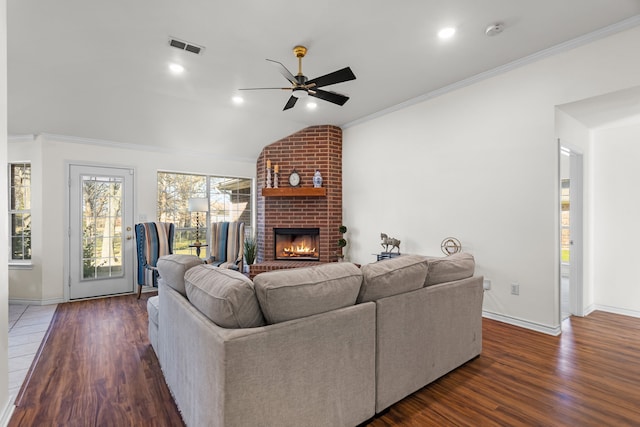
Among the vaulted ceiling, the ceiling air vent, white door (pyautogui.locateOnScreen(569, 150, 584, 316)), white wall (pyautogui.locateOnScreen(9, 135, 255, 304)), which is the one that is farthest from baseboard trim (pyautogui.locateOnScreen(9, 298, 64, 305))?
white door (pyautogui.locateOnScreen(569, 150, 584, 316))

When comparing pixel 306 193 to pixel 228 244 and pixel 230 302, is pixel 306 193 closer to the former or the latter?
pixel 228 244

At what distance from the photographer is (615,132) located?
3.51 metres

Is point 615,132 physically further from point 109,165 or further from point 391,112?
point 109,165

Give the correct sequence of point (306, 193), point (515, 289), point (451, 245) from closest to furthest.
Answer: point (515, 289)
point (451, 245)
point (306, 193)

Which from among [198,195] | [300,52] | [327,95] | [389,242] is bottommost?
[389,242]

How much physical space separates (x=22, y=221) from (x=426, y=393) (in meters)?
5.47

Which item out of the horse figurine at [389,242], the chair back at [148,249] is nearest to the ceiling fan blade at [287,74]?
the horse figurine at [389,242]

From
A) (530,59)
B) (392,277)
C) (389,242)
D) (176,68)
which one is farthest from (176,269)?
(530,59)

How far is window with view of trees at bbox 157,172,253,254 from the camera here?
511 centimetres

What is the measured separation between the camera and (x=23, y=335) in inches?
119

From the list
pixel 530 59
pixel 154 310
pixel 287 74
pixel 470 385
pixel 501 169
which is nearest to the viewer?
pixel 470 385

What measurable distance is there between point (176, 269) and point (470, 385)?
6.91 ft

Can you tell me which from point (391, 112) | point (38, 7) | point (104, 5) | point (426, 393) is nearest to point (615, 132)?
point (391, 112)

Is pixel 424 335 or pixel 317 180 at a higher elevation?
pixel 317 180
